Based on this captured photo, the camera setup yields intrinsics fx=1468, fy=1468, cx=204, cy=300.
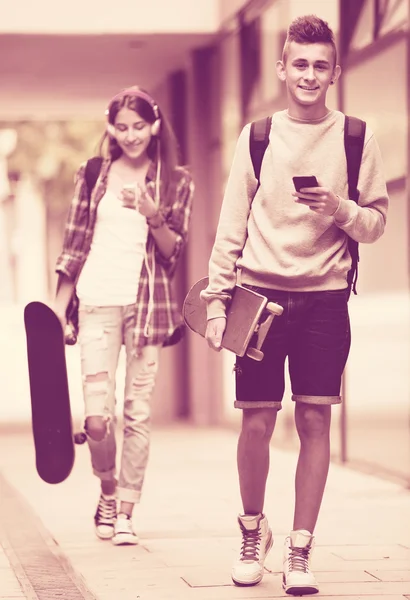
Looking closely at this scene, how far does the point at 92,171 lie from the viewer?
19.9ft

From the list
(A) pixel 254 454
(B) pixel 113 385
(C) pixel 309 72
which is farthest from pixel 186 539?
(C) pixel 309 72

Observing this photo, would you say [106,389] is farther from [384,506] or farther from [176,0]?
[176,0]

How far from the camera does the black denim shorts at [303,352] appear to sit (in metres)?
4.74

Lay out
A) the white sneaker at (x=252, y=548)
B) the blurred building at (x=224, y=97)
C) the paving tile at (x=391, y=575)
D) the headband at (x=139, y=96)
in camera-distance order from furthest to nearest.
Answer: the blurred building at (x=224, y=97) < the headband at (x=139, y=96) < the paving tile at (x=391, y=575) < the white sneaker at (x=252, y=548)

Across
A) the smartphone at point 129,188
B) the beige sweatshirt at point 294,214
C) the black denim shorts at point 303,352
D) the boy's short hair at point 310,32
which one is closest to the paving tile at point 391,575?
the black denim shorts at point 303,352

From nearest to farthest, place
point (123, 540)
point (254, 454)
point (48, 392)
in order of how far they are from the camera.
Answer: point (254, 454)
point (48, 392)
point (123, 540)

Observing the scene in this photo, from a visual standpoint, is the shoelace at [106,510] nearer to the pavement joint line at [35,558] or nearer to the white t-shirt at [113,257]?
the pavement joint line at [35,558]

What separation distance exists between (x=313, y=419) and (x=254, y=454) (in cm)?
24

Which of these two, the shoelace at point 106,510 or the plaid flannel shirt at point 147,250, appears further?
the shoelace at point 106,510

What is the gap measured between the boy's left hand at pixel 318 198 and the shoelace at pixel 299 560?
1.10 meters

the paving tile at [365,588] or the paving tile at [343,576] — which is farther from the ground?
the paving tile at [365,588]

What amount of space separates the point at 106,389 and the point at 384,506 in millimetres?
1795

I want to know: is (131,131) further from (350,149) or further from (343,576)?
(343,576)

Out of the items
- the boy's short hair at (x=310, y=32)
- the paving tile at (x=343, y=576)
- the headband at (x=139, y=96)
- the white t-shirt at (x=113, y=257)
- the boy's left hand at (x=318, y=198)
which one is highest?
the boy's short hair at (x=310, y=32)
